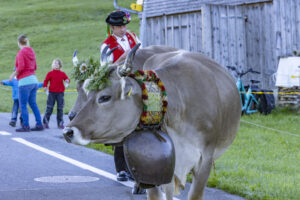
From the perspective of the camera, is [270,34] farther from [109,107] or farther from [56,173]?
[109,107]

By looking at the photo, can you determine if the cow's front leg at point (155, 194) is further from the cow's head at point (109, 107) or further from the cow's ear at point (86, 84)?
the cow's ear at point (86, 84)

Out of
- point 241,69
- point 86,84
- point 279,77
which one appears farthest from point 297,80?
point 86,84

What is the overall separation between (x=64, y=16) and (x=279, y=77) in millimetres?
→ 43114

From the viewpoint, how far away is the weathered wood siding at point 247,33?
16984 millimetres

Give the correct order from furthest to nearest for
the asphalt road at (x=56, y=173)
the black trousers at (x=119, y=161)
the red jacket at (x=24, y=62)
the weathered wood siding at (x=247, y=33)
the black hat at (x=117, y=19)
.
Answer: the weathered wood siding at (x=247, y=33) → the red jacket at (x=24, y=62) → the black trousers at (x=119, y=161) → the asphalt road at (x=56, y=173) → the black hat at (x=117, y=19)

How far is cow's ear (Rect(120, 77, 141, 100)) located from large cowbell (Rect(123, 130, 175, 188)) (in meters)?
0.35

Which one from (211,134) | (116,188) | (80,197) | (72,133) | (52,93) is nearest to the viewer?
(72,133)

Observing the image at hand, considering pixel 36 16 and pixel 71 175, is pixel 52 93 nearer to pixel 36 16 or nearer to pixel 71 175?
pixel 71 175

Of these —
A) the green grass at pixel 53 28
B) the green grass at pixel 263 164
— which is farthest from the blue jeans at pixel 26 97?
the green grass at pixel 53 28

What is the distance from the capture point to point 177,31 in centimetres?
2125

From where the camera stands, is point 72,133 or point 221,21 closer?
point 72,133

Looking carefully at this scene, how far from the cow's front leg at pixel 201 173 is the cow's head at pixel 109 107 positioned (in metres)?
0.93

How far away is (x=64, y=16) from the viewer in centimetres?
5706

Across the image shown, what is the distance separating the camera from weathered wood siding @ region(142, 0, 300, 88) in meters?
17.0
